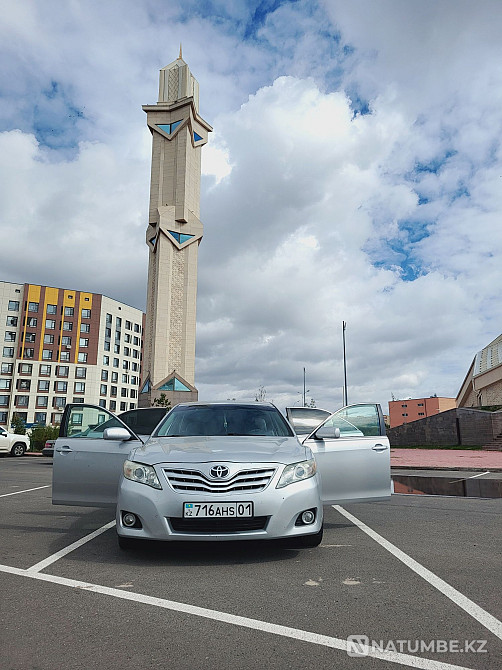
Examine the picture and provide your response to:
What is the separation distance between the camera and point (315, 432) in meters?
5.75

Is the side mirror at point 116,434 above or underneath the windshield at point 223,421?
underneath

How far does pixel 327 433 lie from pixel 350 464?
21.1 inches

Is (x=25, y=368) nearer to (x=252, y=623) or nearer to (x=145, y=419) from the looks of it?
(x=145, y=419)

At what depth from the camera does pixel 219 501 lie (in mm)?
4266

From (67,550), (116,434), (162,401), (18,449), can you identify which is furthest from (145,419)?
(162,401)

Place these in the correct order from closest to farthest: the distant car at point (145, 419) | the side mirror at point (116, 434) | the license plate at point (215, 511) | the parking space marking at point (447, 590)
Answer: the parking space marking at point (447, 590)
the license plate at point (215, 511)
the side mirror at point (116, 434)
the distant car at point (145, 419)

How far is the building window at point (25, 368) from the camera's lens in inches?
3014

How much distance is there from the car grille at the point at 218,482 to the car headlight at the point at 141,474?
123 mm

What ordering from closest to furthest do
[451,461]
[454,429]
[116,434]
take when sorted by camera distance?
1. [116,434]
2. [451,461]
3. [454,429]

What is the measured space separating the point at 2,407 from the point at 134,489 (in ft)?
259

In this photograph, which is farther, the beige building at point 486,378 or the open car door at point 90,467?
the beige building at point 486,378

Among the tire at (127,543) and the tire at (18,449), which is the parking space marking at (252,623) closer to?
the tire at (127,543)

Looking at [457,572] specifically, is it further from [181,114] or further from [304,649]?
[181,114]

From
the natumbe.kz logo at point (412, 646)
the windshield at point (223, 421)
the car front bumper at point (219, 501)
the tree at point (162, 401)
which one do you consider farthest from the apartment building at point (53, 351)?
the natumbe.kz logo at point (412, 646)
